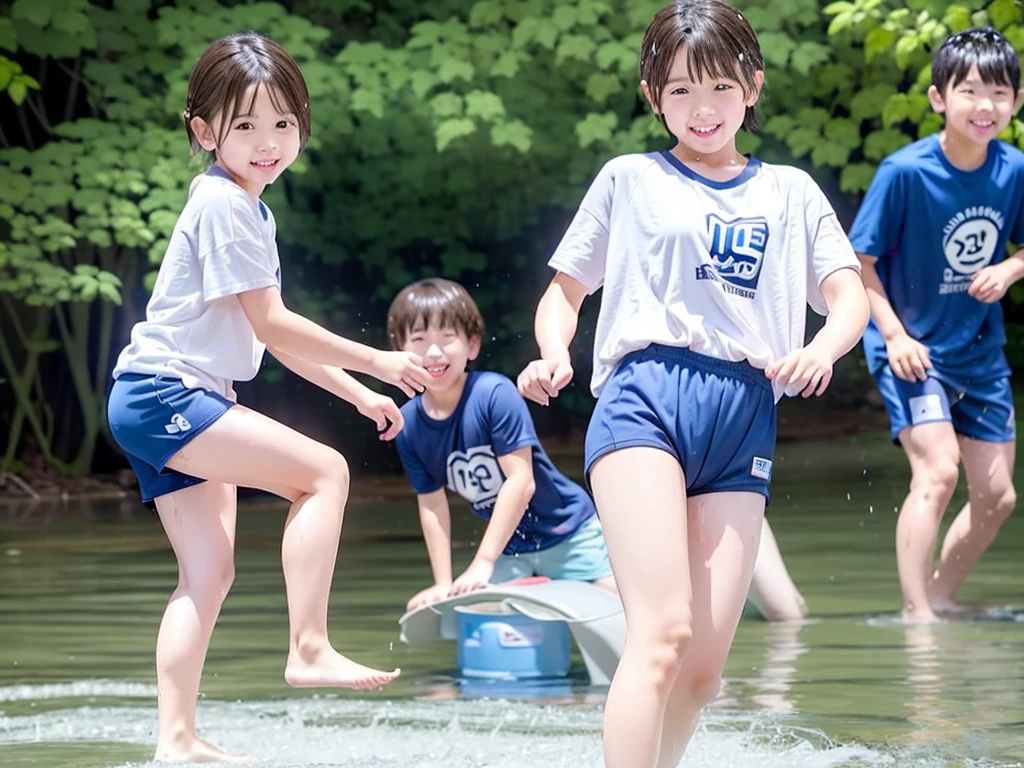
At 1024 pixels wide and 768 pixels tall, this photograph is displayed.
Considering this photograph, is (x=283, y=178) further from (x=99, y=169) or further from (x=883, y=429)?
(x=883, y=429)

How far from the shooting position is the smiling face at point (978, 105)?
19.7 feet

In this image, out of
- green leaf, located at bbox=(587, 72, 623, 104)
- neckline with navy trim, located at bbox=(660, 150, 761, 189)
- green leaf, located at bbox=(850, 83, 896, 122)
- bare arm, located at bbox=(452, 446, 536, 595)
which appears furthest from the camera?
green leaf, located at bbox=(850, 83, 896, 122)

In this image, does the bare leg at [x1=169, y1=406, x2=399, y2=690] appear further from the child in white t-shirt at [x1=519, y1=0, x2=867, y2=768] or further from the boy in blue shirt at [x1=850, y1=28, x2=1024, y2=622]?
the boy in blue shirt at [x1=850, y1=28, x2=1024, y2=622]

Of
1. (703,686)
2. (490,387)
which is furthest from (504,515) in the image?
(703,686)

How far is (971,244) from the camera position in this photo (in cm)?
615

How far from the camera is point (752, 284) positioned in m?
3.59

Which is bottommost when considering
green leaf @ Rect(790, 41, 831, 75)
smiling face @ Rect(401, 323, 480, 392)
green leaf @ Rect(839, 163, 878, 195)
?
smiling face @ Rect(401, 323, 480, 392)

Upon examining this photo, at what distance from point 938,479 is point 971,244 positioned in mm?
758

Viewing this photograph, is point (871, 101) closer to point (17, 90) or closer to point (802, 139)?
point (802, 139)

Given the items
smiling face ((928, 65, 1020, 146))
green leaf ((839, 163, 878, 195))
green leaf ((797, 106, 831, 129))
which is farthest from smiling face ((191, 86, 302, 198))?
green leaf ((797, 106, 831, 129))

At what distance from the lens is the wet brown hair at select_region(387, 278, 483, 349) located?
550 centimetres

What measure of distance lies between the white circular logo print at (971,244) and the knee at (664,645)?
3.10 m

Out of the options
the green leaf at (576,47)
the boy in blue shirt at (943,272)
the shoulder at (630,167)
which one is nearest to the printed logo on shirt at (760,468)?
the shoulder at (630,167)

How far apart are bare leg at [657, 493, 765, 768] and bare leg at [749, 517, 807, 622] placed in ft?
9.00
